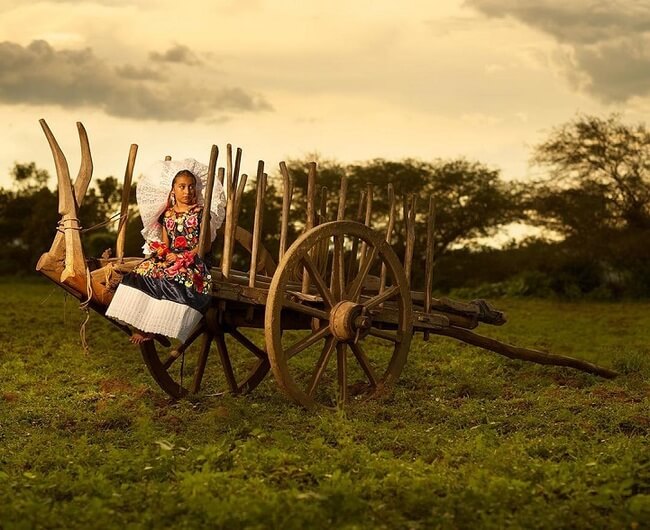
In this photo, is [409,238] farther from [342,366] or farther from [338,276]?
[342,366]

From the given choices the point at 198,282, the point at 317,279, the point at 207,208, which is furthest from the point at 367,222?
the point at 198,282

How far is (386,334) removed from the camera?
27.5 feet

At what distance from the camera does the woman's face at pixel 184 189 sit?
7844mm

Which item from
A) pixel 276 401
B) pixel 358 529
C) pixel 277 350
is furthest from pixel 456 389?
pixel 358 529

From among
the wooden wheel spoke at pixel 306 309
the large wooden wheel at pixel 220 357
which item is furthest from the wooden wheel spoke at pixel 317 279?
the large wooden wheel at pixel 220 357

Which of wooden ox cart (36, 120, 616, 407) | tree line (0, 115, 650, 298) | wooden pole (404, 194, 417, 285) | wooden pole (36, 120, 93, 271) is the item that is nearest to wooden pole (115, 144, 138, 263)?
wooden ox cart (36, 120, 616, 407)

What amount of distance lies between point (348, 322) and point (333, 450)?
1.69m

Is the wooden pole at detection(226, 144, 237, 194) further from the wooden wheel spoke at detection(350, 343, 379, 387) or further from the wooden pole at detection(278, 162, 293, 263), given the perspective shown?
the wooden wheel spoke at detection(350, 343, 379, 387)

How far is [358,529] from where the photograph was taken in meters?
4.97

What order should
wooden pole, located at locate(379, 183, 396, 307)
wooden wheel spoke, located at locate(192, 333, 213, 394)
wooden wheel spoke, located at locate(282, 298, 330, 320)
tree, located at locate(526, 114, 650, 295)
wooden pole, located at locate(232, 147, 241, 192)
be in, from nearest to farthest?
wooden wheel spoke, located at locate(282, 298, 330, 320) → wooden pole, located at locate(232, 147, 241, 192) → wooden pole, located at locate(379, 183, 396, 307) → wooden wheel spoke, located at locate(192, 333, 213, 394) → tree, located at locate(526, 114, 650, 295)

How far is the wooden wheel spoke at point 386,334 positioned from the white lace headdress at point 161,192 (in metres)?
1.47

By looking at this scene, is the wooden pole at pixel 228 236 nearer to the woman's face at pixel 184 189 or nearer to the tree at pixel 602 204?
the woman's face at pixel 184 189

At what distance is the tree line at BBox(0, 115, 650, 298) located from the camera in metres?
24.2

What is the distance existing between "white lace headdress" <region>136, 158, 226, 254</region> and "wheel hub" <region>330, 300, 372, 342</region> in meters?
1.10
